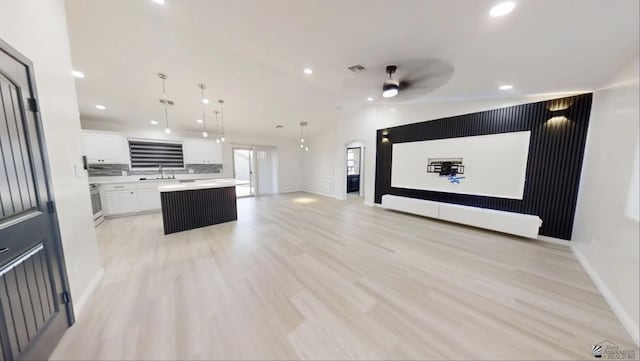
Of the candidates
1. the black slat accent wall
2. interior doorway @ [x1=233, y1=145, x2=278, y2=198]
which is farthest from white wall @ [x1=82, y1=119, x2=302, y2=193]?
Answer: the black slat accent wall

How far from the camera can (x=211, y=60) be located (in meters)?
3.02

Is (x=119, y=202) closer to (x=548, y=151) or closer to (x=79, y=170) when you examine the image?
(x=79, y=170)

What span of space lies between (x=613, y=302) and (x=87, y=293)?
5179mm

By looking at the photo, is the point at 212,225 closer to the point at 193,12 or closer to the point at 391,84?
the point at 193,12

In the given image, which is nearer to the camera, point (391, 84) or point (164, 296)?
point (164, 296)

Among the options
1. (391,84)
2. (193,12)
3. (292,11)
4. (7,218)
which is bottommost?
(7,218)

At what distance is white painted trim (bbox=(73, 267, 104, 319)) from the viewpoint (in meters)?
1.73

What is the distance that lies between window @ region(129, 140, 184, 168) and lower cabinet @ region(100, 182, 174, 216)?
83 centimetres

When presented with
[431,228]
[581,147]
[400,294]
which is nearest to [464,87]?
[581,147]

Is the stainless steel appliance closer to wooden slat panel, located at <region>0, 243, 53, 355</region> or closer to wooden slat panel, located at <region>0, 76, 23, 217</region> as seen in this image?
wooden slat panel, located at <region>0, 243, 53, 355</region>

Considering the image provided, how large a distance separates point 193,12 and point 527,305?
4432 millimetres

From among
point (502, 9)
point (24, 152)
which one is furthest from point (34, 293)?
point (502, 9)

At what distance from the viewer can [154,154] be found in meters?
5.62

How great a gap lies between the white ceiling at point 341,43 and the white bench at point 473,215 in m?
2.15
